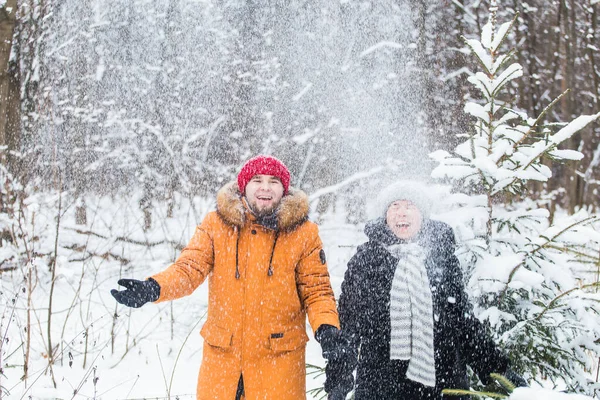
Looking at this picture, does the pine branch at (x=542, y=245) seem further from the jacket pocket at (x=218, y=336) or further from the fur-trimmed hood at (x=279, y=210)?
the jacket pocket at (x=218, y=336)

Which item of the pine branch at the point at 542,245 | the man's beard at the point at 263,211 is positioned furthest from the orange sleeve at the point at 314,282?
the pine branch at the point at 542,245

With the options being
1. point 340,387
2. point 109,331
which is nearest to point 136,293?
point 340,387

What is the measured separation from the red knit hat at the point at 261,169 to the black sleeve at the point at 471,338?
89 cm

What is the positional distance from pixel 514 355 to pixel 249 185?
5.52ft

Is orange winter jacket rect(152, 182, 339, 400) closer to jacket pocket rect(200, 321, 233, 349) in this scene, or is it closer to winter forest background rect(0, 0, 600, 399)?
jacket pocket rect(200, 321, 233, 349)

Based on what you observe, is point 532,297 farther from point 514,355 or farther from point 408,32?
point 408,32

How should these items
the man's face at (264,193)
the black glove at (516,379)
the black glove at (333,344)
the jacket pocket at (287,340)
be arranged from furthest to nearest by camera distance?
the man's face at (264,193)
the jacket pocket at (287,340)
the black glove at (333,344)
the black glove at (516,379)

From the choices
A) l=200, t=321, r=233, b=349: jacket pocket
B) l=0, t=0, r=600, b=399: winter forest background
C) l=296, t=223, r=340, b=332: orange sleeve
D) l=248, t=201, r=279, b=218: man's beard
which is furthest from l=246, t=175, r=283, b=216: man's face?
l=0, t=0, r=600, b=399: winter forest background

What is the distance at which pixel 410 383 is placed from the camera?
7.32ft

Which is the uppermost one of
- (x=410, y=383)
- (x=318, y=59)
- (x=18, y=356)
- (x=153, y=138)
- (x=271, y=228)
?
(x=318, y=59)

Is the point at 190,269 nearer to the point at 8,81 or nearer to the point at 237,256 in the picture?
the point at 237,256

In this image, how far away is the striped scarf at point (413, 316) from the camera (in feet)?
7.04

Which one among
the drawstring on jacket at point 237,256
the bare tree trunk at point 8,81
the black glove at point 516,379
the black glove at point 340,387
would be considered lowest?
the black glove at point 340,387

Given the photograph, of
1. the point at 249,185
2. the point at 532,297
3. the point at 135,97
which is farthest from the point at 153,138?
the point at 532,297
